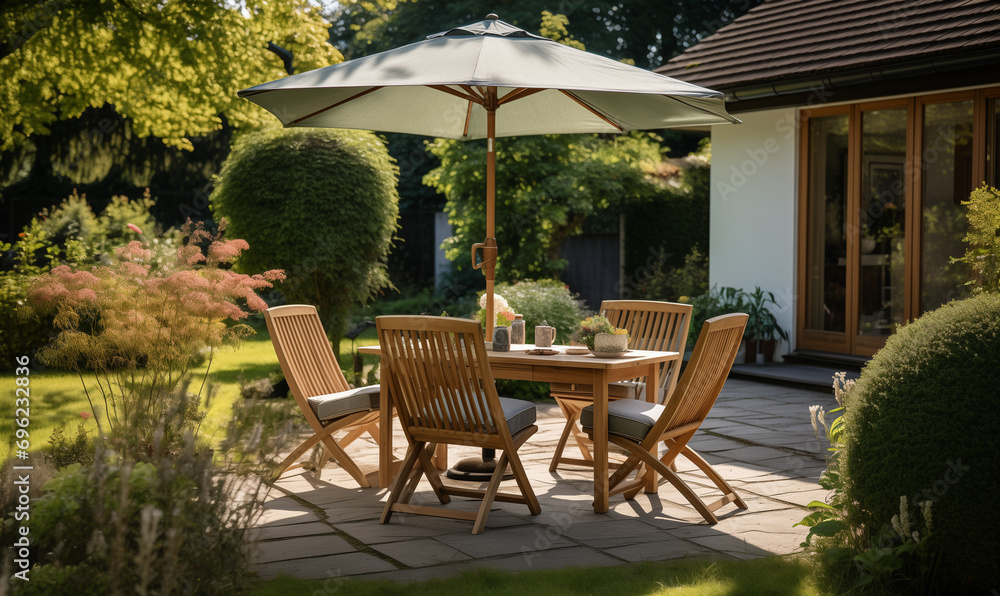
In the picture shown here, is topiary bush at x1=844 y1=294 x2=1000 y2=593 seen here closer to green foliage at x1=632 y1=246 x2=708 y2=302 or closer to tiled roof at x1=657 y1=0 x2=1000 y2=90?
tiled roof at x1=657 y1=0 x2=1000 y2=90

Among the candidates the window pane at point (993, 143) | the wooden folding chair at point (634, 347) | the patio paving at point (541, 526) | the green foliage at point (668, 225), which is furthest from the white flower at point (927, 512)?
the green foliage at point (668, 225)

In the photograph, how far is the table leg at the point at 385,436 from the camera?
4.88m

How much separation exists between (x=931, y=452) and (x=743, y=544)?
3.73 feet

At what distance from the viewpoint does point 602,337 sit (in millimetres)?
4883

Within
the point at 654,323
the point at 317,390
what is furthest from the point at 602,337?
the point at 317,390

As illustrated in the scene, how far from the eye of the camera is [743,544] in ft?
13.2

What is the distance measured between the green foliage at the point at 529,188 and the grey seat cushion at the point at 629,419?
845 centimetres

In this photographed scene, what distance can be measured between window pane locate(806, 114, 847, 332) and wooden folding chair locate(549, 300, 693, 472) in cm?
382

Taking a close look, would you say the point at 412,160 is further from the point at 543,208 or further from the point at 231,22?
the point at 231,22

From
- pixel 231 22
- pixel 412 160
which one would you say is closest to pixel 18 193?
pixel 412 160

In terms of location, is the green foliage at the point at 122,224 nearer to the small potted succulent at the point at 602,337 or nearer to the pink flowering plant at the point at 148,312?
the pink flowering plant at the point at 148,312

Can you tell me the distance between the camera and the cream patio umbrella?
4.36 m

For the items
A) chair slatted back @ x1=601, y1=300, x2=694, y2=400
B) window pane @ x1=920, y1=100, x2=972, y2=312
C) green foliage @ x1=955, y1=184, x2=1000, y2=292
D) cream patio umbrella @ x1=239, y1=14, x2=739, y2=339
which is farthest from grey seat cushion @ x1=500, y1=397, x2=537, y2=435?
window pane @ x1=920, y1=100, x2=972, y2=312

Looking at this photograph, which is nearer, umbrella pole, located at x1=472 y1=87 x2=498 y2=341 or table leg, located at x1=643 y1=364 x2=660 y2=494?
table leg, located at x1=643 y1=364 x2=660 y2=494
